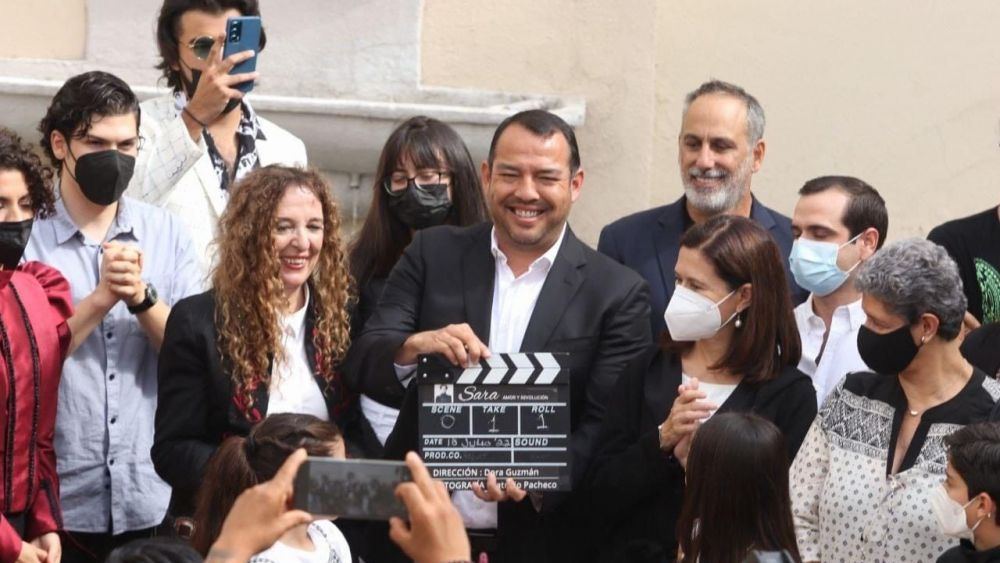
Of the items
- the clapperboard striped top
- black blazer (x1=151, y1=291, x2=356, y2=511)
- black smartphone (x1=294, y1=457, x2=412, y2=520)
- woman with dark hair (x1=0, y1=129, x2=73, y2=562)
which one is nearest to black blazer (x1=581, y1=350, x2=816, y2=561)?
the clapperboard striped top

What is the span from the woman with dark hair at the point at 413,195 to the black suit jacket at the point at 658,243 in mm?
515

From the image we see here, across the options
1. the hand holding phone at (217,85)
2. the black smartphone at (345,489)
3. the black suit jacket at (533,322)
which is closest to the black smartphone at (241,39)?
the hand holding phone at (217,85)

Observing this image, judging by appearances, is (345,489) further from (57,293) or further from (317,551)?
(57,293)

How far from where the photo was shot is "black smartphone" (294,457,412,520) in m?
4.10

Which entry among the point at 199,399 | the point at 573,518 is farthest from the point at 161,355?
the point at 573,518

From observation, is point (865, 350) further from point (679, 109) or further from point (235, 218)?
point (679, 109)

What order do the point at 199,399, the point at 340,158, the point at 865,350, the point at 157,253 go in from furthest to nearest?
the point at 340,158, the point at 157,253, the point at 199,399, the point at 865,350

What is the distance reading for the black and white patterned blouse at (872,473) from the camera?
6105 millimetres

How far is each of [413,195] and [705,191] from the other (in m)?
1.07

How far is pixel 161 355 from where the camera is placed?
22.4ft

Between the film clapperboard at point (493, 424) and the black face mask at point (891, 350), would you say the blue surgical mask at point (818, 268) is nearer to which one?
the black face mask at point (891, 350)

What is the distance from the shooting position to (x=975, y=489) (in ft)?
19.1

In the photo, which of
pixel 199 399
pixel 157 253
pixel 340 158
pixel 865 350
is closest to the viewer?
pixel 865 350

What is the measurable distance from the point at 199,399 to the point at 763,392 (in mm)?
1775
